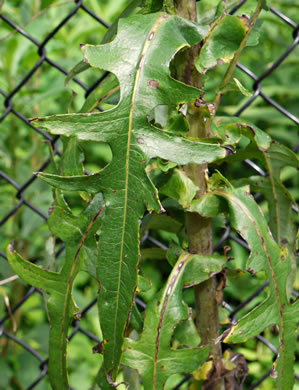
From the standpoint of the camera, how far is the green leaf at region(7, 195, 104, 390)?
546 mm

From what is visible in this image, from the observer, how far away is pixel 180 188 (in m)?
0.55

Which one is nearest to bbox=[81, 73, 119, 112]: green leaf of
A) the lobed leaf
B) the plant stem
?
the plant stem

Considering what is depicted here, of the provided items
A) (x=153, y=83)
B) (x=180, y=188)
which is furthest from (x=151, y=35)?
(x=180, y=188)

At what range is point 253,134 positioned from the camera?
1.97 ft

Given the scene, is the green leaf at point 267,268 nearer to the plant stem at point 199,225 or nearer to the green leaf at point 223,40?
the plant stem at point 199,225

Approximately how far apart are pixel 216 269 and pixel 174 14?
10.4 inches

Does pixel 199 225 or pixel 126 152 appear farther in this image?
pixel 199 225

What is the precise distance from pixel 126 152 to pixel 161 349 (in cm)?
22

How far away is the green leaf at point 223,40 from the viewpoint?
1.73 feet

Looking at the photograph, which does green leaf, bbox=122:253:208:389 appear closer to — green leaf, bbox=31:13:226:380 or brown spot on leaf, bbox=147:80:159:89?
green leaf, bbox=31:13:226:380

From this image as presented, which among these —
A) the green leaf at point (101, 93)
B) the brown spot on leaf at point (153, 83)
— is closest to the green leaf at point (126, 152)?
the brown spot on leaf at point (153, 83)

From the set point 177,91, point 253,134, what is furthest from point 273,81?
point 177,91

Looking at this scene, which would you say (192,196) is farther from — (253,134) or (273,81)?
(273,81)

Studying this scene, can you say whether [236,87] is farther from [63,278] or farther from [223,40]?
[63,278]
